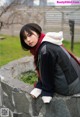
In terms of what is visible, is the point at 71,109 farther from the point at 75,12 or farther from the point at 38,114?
the point at 75,12

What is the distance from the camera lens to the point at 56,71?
11.2ft

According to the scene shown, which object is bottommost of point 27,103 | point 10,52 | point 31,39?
point 10,52

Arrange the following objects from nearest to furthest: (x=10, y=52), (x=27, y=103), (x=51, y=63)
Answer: (x=51, y=63) < (x=27, y=103) < (x=10, y=52)

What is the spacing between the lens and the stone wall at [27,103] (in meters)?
3.52

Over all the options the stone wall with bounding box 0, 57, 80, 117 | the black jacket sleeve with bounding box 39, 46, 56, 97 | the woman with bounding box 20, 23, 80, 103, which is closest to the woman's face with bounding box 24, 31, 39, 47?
the woman with bounding box 20, 23, 80, 103

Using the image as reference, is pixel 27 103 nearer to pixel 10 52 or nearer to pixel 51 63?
A: pixel 51 63

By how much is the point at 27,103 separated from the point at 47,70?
0.61m

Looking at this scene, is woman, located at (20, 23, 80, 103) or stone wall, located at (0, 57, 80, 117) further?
stone wall, located at (0, 57, 80, 117)

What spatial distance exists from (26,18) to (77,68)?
928cm

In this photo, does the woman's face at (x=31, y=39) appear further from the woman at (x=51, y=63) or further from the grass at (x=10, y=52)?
the grass at (x=10, y=52)

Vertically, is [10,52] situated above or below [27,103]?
below

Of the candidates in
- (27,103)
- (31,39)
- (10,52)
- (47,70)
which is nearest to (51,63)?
(47,70)

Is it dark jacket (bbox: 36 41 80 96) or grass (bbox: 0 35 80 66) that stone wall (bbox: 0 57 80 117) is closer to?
dark jacket (bbox: 36 41 80 96)

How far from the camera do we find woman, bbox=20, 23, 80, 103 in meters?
3.37
